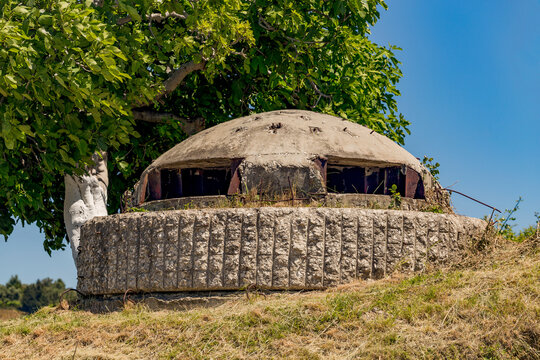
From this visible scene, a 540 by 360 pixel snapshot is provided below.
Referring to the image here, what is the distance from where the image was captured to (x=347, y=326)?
7148mm

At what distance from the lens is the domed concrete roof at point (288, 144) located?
9625 mm

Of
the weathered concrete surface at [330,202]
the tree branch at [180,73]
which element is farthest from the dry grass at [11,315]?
the tree branch at [180,73]

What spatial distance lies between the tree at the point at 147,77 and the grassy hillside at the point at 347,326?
356cm

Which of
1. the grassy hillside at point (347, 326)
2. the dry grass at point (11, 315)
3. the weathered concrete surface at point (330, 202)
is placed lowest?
the dry grass at point (11, 315)

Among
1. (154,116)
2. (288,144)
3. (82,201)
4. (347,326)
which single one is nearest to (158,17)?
(154,116)

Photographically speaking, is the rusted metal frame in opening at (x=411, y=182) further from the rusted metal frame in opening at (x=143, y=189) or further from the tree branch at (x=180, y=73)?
the tree branch at (x=180, y=73)

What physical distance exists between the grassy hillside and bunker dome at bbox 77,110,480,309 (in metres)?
0.37

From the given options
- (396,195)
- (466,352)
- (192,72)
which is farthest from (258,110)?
(466,352)

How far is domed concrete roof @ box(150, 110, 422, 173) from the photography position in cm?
962

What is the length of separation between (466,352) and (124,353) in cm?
341

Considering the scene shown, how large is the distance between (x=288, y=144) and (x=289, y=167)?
495 mm

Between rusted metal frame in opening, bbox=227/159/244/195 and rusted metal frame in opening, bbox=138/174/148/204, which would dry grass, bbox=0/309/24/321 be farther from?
rusted metal frame in opening, bbox=227/159/244/195

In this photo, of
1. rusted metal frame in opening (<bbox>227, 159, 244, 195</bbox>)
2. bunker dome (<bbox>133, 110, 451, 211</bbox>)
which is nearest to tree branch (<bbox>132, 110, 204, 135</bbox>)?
A: bunker dome (<bbox>133, 110, 451, 211</bbox>)

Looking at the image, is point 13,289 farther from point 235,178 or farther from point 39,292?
point 235,178
